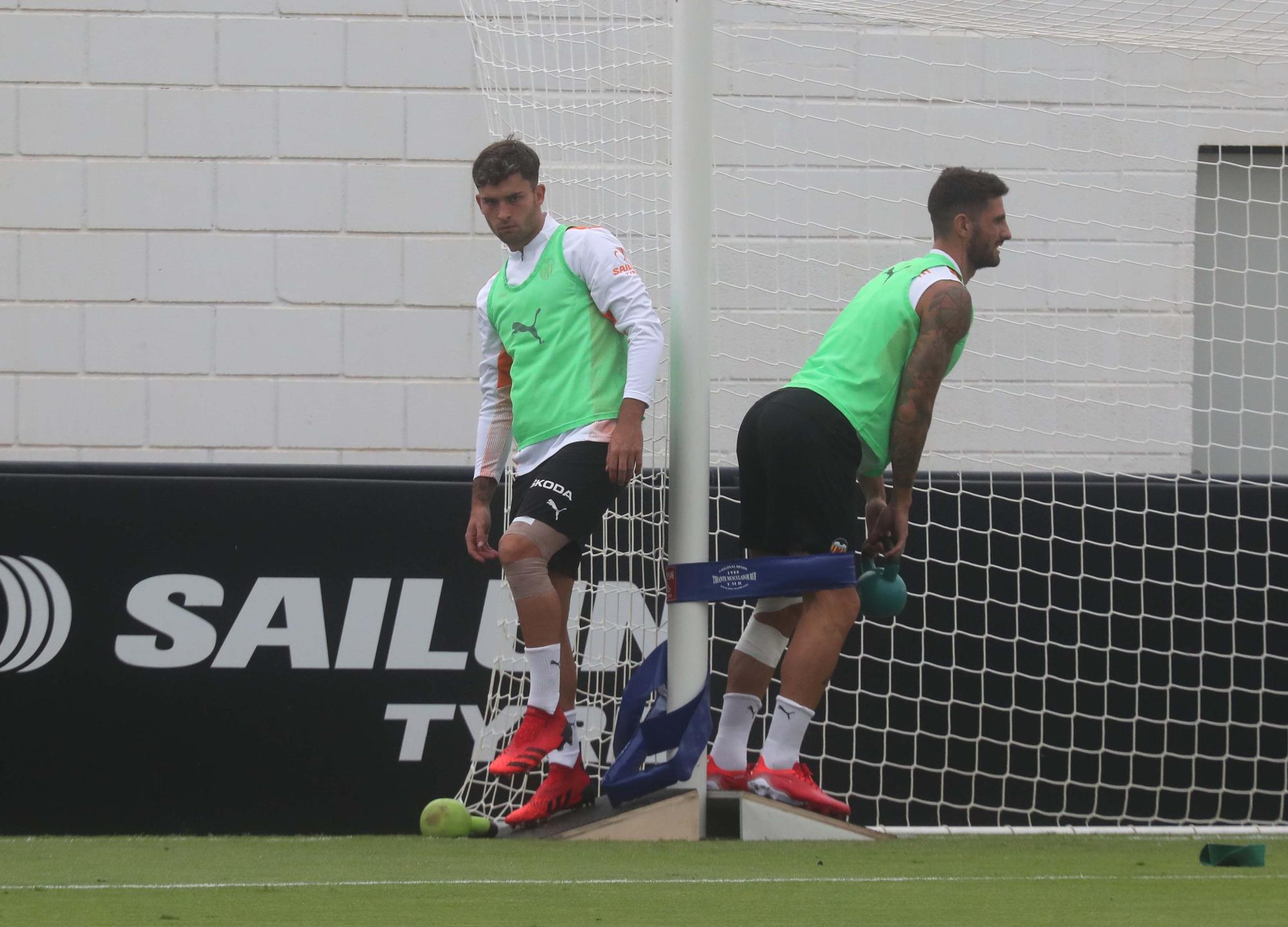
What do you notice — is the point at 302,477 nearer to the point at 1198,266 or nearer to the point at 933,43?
the point at 933,43

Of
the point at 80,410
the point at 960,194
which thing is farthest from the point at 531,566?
the point at 80,410

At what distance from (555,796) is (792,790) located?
1.69 feet

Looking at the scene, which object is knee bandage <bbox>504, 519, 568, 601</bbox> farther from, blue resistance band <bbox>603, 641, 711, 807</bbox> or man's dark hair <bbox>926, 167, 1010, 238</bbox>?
man's dark hair <bbox>926, 167, 1010, 238</bbox>

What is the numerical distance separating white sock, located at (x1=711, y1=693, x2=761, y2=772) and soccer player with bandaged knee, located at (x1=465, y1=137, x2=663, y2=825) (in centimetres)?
33

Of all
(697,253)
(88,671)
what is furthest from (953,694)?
(88,671)

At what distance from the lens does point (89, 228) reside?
5.02 metres

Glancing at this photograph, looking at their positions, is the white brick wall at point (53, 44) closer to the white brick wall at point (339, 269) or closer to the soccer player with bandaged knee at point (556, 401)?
the white brick wall at point (339, 269)

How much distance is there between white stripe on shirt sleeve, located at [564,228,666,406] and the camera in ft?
10.7

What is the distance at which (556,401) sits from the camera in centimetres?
333

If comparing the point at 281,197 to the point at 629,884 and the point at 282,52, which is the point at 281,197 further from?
the point at 629,884

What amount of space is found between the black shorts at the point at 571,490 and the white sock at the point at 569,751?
1.29ft

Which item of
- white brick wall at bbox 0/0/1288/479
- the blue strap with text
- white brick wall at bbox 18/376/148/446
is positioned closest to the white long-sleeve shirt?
the blue strap with text

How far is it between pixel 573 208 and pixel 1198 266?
2281 millimetres

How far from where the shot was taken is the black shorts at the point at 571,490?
3242 mm
